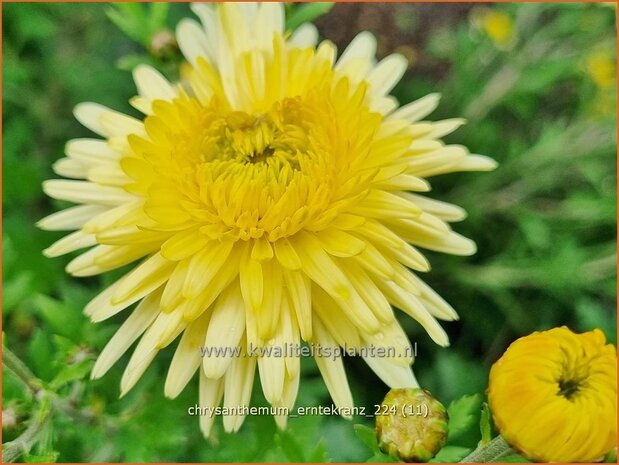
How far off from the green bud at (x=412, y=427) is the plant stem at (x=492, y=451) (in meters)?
0.08

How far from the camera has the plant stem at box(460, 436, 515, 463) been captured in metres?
1.43

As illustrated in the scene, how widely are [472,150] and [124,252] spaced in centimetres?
199

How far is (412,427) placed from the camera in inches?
59.8

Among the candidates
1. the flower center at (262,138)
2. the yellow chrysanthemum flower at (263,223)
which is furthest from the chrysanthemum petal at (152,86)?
the flower center at (262,138)

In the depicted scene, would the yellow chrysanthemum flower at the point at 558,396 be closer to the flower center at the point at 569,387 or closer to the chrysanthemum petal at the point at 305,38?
the flower center at the point at 569,387

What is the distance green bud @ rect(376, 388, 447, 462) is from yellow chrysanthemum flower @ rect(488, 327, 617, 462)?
0.19 meters

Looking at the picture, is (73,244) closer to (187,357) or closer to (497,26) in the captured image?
(187,357)

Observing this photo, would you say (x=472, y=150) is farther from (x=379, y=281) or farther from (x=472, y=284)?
(x=379, y=281)

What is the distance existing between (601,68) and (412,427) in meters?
2.38

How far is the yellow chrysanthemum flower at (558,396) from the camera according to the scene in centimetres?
126

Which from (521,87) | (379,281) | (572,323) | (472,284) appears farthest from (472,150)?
(379,281)

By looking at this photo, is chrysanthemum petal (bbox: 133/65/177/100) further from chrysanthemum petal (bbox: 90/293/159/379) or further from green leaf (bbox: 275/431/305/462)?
green leaf (bbox: 275/431/305/462)

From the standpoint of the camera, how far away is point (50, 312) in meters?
2.15

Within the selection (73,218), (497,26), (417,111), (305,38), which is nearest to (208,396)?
(73,218)
